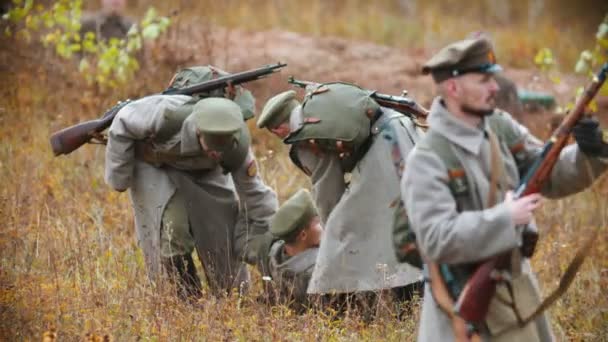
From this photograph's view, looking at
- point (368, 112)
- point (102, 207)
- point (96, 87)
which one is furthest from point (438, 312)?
point (96, 87)

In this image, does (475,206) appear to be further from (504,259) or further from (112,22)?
(112,22)

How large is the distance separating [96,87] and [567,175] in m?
8.35

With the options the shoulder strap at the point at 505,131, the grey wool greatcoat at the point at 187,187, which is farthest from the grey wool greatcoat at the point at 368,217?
the shoulder strap at the point at 505,131

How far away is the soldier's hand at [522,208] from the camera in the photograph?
13.5 ft

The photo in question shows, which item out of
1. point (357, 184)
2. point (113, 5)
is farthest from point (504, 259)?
point (113, 5)

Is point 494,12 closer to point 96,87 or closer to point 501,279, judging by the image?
point 96,87

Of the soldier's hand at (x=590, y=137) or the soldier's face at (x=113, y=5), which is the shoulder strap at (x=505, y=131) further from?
the soldier's face at (x=113, y=5)

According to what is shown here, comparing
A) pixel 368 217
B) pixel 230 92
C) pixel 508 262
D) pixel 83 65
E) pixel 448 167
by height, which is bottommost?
pixel 83 65

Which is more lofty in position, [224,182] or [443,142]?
[443,142]

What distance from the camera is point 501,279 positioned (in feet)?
14.1

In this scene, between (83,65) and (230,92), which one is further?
(83,65)

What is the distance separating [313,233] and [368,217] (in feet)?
3.12

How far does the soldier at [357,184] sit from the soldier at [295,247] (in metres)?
0.61

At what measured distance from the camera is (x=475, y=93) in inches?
171
